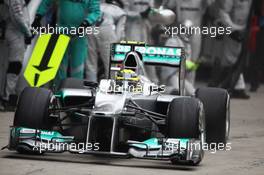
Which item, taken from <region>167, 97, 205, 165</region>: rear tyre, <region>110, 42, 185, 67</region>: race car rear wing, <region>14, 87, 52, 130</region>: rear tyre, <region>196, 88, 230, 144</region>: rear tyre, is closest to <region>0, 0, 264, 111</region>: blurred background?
<region>110, 42, 185, 67</region>: race car rear wing

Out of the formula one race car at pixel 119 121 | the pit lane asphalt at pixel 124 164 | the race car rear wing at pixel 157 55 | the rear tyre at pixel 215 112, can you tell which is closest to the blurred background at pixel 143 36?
the pit lane asphalt at pixel 124 164

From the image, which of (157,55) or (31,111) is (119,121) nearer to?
(31,111)

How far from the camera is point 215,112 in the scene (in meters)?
12.8

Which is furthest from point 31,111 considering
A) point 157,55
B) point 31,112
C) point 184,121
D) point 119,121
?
point 157,55

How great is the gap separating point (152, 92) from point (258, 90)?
12972 mm

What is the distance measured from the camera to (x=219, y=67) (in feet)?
76.5

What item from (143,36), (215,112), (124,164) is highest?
(143,36)

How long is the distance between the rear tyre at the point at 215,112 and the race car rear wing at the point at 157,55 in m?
0.53

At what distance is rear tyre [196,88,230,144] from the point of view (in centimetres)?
1284

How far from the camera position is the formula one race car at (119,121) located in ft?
37.2

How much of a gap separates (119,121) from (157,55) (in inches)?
75.1

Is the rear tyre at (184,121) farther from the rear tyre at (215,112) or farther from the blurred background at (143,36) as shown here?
the blurred background at (143,36)

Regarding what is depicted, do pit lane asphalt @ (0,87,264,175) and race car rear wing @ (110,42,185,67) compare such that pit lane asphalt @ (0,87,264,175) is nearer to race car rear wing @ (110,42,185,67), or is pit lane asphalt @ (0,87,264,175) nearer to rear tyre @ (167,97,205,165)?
rear tyre @ (167,97,205,165)

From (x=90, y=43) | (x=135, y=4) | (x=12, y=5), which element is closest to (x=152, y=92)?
(x=12, y=5)
